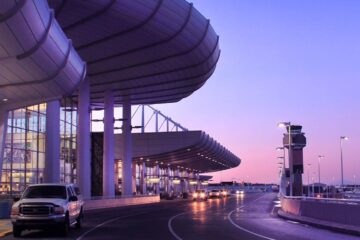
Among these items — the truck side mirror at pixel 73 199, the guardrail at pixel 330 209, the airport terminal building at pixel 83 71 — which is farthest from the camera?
the airport terminal building at pixel 83 71

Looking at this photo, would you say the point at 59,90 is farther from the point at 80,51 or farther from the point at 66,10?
the point at 80,51

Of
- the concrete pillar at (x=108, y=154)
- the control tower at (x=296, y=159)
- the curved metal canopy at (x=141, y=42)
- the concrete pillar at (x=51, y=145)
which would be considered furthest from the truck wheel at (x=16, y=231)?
the concrete pillar at (x=108, y=154)

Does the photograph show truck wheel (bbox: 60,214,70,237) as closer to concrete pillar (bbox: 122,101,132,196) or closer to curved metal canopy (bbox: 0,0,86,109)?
curved metal canopy (bbox: 0,0,86,109)

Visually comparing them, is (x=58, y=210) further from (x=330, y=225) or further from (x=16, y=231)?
(x=330, y=225)

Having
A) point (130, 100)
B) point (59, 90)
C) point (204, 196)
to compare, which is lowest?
point (204, 196)

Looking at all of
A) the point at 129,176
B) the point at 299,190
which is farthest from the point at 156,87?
the point at 299,190

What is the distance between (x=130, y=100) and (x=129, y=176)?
9583 millimetres

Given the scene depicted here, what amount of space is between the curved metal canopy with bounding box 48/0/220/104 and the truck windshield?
51.8 feet

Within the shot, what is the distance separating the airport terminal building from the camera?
25281 mm

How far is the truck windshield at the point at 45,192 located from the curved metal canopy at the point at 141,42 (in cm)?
1578

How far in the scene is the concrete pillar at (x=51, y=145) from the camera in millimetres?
50222

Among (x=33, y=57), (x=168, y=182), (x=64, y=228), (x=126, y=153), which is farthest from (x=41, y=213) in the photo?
(x=168, y=182)

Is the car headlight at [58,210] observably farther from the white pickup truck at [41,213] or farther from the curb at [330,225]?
the curb at [330,225]

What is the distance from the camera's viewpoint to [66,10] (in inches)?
1586
